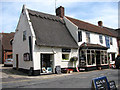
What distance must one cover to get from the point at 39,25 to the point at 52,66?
5.51 meters

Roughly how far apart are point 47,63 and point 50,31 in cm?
429

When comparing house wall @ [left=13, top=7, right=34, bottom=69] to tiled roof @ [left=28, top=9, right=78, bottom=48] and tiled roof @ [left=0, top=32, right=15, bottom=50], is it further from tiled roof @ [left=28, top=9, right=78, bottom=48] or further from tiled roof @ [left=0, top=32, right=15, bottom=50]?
tiled roof @ [left=0, top=32, right=15, bottom=50]

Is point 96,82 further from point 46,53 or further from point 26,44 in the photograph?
point 26,44

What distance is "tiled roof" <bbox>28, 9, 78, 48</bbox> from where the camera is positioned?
15.4 m

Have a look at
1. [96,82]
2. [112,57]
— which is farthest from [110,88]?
[112,57]

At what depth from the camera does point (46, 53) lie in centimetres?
1519

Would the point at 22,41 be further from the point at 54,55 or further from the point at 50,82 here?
the point at 50,82

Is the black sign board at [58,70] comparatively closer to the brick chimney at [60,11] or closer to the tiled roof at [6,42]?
the brick chimney at [60,11]

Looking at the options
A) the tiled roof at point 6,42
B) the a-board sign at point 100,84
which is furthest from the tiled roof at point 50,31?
the tiled roof at point 6,42

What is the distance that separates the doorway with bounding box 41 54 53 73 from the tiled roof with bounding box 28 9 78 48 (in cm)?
176

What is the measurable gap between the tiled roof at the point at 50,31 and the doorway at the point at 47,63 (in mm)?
1757

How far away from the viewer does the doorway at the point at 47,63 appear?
15323 mm

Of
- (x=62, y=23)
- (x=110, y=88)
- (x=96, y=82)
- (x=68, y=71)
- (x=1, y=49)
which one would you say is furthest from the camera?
(x=1, y=49)

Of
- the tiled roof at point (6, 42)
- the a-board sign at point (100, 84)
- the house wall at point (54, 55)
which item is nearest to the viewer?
the a-board sign at point (100, 84)
